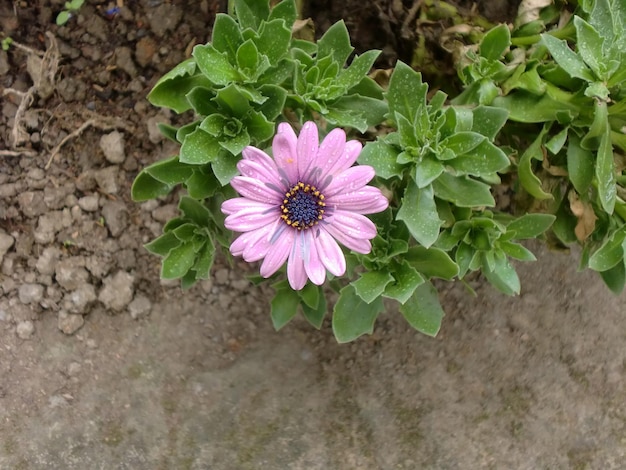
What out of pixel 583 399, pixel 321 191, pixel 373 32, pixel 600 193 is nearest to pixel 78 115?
pixel 373 32

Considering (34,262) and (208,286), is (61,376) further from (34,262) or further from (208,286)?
(208,286)

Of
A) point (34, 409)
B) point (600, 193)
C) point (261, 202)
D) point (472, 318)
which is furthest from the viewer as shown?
point (472, 318)

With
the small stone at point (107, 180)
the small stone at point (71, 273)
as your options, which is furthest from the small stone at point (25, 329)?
the small stone at point (107, 180)

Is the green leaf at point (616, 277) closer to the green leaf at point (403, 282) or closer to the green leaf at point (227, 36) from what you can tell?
the green leaf at point (403, 282)

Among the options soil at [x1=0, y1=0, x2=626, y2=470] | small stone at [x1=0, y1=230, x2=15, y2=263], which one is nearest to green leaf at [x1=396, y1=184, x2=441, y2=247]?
soil at [x1=0, y1=0, x2=626, y2=470]

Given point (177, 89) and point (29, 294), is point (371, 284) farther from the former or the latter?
point (29, 294)

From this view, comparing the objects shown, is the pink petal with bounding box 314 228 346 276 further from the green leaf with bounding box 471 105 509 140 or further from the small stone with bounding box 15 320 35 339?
the small stone with bounding box 15 320 35 339

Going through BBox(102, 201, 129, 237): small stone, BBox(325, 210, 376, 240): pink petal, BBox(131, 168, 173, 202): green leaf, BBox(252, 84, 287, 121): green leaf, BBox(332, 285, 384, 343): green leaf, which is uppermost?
BBox(252, 84, 287, 121): green leaf
